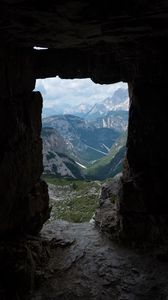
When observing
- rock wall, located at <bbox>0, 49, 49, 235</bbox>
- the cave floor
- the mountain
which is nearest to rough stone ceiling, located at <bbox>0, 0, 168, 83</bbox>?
rock wall, located at <bbox>0, 49, 49, 235</bbox>

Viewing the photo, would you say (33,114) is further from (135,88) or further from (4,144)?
(135,88)

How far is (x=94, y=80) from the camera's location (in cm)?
2880

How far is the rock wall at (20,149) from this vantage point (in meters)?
22.1

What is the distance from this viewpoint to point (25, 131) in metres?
24.3

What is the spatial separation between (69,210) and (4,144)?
40564mm

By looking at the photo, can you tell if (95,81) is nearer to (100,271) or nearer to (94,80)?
(94,80)

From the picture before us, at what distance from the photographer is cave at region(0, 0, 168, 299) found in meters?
19.3

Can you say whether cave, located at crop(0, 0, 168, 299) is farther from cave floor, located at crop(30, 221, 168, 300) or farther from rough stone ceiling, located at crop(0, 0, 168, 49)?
cave floor, located at crop(30, 221, 168, 300)

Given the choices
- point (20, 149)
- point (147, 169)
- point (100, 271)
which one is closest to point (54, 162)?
point (147, 169)

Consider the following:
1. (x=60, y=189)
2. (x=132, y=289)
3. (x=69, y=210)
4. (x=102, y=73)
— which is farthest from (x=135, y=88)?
(x=60, y=189)

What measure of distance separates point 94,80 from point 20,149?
900 cm

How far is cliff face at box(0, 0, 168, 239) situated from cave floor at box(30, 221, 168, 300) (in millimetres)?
1738

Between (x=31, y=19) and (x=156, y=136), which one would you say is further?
(x=156, y=136)

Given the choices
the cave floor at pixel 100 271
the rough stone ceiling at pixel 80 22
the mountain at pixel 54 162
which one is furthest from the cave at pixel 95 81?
the mountain at pixel 54 162
